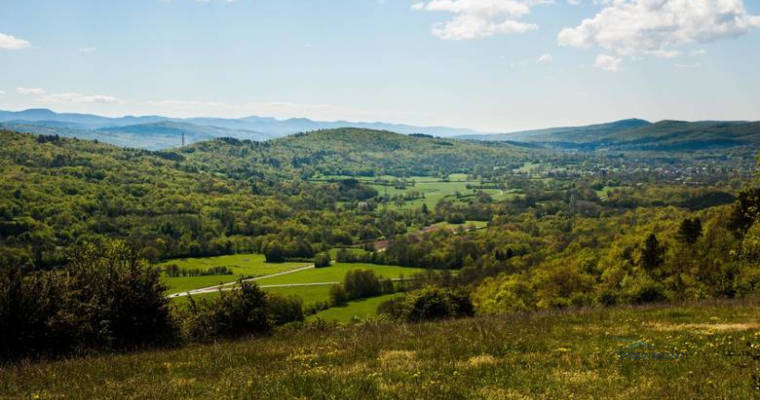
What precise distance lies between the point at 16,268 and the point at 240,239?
154885 mm

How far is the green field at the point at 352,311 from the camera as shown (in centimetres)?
8131

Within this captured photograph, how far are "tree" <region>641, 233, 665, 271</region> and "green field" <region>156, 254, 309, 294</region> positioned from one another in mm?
82997

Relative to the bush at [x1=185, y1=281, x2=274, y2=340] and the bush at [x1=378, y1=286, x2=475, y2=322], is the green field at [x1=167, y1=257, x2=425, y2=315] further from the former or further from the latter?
the bush at [x1=185, y1=281, x2=274, y2=340]

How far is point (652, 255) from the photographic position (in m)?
59.9

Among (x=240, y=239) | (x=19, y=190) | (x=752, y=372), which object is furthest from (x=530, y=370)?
(x=19, y=190)

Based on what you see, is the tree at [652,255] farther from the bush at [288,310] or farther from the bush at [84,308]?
the bush at [84,308]

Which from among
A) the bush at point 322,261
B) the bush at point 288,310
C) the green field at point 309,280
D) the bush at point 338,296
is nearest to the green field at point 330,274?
the green field at point 309,280

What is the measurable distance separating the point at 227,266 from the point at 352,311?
2286 inches

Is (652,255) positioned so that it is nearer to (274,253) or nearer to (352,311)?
(352,311)

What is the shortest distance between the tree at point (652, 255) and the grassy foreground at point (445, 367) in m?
44.3

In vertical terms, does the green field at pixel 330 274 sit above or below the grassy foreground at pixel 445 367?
below

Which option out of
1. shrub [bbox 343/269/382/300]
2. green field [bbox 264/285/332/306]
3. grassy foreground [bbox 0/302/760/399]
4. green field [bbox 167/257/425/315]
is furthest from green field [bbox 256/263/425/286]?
grassy foreground [bbox 0/302/760/399]

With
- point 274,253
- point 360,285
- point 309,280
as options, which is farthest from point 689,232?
point 274,253

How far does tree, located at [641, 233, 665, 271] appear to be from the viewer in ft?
193
